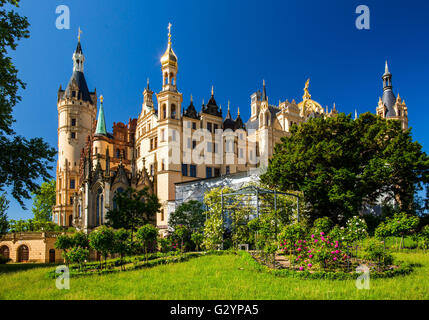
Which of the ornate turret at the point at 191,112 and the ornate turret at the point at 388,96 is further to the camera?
the ornate turret at the point at 388,96

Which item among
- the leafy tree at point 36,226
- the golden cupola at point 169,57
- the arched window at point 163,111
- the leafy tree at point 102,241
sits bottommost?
the leafy tree at point 36,226

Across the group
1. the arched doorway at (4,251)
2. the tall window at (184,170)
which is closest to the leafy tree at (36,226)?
the arched doorway at (4,251)

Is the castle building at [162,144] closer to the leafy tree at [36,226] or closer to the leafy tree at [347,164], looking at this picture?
the leafy tree at [36,226]

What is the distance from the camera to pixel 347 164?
26281 mm

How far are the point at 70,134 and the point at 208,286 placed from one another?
58546mm

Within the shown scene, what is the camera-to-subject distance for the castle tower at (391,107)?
66375 mm

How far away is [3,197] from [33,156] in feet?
99.9

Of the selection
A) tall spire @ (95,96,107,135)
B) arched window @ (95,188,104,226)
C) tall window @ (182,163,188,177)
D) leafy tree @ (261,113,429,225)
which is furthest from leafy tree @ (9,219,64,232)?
leafy tree @ (261,113,429,225)

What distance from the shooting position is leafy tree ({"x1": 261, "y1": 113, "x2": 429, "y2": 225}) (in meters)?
24.5

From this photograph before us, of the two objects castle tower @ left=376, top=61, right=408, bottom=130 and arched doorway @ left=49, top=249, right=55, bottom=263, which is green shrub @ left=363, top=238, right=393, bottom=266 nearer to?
arched doorway @ left=49, top=249, right=55, bottom=263

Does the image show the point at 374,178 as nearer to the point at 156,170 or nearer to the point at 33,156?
the point at 33,156

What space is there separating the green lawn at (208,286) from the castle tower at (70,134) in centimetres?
4695

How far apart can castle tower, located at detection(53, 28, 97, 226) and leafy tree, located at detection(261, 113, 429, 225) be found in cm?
4374

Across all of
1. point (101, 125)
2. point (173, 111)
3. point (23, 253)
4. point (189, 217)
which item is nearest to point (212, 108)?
point (173, 111)
